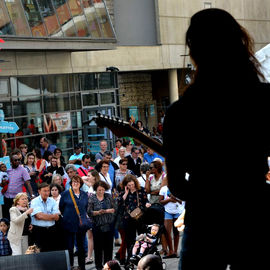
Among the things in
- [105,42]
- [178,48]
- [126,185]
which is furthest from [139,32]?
[126,185]

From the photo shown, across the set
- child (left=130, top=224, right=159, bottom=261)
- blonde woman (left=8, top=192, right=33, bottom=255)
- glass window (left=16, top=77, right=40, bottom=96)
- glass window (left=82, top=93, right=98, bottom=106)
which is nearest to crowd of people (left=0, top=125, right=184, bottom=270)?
blonde woman (left=8, top=192, right=33, bottom=255)

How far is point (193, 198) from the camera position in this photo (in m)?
2.54

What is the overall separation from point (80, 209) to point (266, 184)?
31.9 ft

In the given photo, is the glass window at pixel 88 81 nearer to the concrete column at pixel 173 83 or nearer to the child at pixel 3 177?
the concrete column at pixel 173 83

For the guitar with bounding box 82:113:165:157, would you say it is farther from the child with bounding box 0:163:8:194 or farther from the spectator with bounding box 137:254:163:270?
the child with bounding box 0:163:8:194

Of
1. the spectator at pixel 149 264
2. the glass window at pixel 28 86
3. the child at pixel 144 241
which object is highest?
the glass window at pixel 28 86

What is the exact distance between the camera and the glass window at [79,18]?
90.1 ft

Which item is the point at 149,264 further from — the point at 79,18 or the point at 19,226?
the point at 79,18

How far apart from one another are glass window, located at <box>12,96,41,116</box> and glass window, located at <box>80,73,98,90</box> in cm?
347

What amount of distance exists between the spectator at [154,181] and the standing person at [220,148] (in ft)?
35.4

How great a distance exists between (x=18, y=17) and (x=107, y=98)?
9.20m

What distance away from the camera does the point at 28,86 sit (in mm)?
27891

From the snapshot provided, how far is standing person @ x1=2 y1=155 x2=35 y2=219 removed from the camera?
579 inches

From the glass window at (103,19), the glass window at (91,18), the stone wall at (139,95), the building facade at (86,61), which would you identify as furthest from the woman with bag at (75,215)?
the stone wall at (139,95)
